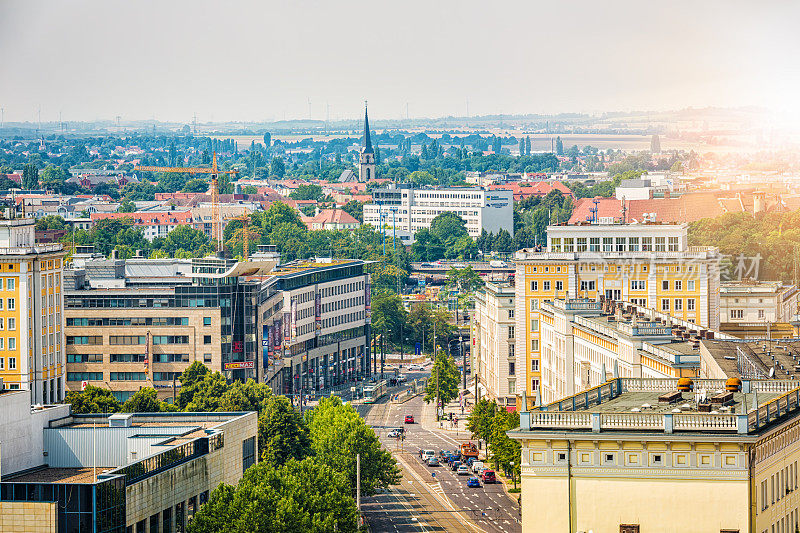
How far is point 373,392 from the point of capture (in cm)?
9944

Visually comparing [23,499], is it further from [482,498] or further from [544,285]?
[544,285]

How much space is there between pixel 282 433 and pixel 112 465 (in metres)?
17.7

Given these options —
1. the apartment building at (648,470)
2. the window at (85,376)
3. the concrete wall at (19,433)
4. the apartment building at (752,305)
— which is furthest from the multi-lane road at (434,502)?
the apartment building at (648,470)

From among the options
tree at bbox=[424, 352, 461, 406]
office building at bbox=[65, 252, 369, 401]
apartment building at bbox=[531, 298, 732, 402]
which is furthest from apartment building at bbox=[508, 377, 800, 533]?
tree at bbox=[424, 352, 461, 406]

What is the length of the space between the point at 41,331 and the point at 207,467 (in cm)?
3421

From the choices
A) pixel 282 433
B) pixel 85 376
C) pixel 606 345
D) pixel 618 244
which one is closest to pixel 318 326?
pixel 85 376

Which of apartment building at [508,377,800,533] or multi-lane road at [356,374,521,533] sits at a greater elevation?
apartment building at [508,377,800,533]

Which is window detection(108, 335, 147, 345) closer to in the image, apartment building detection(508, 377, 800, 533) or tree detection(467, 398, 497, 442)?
tree detection(467, 398, 497, 442)

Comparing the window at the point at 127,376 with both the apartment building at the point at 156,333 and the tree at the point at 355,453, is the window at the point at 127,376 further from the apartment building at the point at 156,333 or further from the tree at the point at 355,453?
the tree at the point at 355,453

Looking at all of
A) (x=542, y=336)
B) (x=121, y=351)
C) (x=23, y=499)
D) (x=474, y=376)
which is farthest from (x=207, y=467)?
(x=474, y=376)

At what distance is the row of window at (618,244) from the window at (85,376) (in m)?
21.5

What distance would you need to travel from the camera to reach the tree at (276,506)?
4319cm

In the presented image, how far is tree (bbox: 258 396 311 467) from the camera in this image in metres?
63.5

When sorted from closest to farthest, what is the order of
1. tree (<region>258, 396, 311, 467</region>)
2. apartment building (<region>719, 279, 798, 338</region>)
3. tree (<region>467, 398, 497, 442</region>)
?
tree (<region>258, 396, 311, 467</region>) < tree (<region>467, 398, 497, 442</region>) < apartment building (<region>719, 279, 798, 338</region>)
